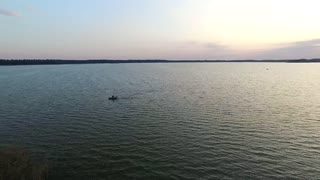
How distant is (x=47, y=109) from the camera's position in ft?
181

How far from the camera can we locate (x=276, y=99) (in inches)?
2670

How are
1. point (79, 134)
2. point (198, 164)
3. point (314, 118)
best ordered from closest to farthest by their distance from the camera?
point (198, 164)
point (79, 134)
point (314, 118)

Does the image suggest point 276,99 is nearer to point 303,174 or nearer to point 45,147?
point 303,174

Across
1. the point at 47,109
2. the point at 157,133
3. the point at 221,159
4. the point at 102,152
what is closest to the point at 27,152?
the point at 102,152

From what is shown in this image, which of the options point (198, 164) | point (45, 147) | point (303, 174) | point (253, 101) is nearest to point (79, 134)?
point (45, 147)

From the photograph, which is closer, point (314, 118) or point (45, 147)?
point (45, 147)

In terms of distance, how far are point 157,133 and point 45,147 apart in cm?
1400

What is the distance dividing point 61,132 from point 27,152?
830 centimetres

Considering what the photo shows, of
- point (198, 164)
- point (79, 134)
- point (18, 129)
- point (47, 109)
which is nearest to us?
point (198, 164)

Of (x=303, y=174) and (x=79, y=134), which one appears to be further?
(x=79, y=134)

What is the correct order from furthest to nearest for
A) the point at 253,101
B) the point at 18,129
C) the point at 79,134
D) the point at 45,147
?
1. the point at 253,101
2. the point at 18,129
3. the point at 79,134
4. the point at 45,147

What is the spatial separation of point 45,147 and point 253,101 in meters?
47.2

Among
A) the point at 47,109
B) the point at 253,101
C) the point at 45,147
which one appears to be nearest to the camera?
the point at 45,147

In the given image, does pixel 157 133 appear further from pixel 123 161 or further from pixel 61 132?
pixel 61 132
